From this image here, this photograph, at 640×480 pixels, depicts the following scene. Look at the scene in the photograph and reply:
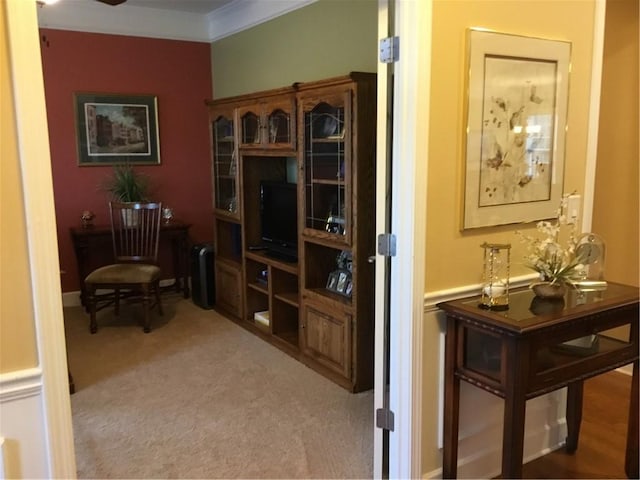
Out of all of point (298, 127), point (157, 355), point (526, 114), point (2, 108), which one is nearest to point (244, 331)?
point (157, 355)

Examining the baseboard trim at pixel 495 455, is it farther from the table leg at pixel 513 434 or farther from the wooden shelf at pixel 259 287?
the wooden shelf at pixel 259 287

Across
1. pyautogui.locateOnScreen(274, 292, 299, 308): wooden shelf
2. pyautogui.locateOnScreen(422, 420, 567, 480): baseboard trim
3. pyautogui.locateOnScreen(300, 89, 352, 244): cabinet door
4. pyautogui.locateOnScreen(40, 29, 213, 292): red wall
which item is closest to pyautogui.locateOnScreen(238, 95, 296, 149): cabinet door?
pyautogui.locateOnScreen(300, 89, 352, 244): cabinet door

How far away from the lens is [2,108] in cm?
152

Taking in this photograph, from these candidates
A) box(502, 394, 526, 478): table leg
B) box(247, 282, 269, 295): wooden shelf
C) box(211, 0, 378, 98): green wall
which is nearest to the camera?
box(502, 394, 526, 478): table leg

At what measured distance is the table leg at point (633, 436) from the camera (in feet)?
8.18

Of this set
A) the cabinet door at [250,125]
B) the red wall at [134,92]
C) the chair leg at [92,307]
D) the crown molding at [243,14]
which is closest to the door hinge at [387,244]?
the cabinet door at [250,125]

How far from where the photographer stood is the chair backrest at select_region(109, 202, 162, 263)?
5059mm

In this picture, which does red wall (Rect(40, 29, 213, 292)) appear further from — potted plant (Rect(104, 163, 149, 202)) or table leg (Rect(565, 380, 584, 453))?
table leg (Rect(565, 380, 584, 453))

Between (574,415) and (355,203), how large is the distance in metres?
1.58

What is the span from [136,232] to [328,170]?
92.2 inches

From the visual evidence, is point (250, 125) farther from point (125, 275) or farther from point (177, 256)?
point (177, 256)

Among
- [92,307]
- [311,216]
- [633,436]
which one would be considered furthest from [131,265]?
[633,436]

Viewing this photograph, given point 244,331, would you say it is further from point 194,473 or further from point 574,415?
point 574,415

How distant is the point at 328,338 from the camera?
3.65 m
